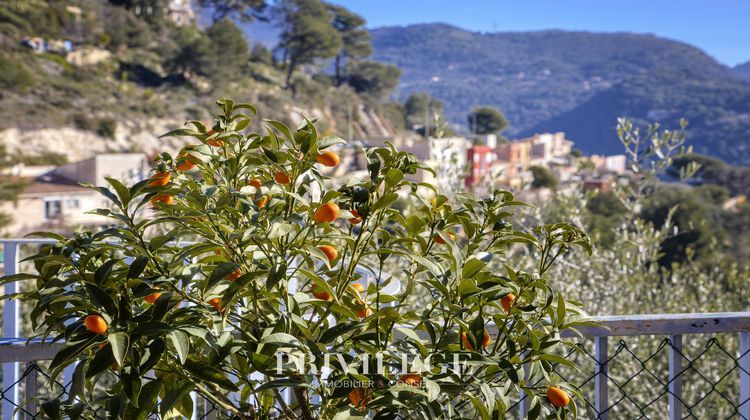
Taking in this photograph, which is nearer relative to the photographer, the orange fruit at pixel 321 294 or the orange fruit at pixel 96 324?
the orange fruit at pixel 96 324

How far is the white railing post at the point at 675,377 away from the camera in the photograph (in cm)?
143

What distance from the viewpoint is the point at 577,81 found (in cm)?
5866

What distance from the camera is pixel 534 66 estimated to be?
205 feet

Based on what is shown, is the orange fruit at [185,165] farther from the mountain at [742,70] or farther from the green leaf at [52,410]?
the mountain at [742,70]

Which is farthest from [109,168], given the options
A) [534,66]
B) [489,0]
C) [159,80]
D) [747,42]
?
[747,42]

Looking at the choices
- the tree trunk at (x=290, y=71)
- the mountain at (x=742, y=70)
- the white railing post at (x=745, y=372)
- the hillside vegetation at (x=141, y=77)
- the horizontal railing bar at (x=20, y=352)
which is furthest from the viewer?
the mountain at (x=742, y=70)

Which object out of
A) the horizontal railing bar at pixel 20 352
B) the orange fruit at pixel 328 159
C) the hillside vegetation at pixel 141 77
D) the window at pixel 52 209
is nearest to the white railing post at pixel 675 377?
the orange fruit at pixel 328 159

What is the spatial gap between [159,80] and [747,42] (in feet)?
219

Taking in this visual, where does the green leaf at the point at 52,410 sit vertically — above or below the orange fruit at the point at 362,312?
below

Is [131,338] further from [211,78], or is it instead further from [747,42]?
[747,42]

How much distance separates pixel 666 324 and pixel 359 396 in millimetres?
733

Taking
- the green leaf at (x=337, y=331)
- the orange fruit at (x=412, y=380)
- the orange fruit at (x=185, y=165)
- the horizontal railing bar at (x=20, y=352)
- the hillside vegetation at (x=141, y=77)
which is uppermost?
the hillside vegetation at (x=141, y=77)

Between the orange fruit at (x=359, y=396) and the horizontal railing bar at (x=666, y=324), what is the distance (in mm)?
528

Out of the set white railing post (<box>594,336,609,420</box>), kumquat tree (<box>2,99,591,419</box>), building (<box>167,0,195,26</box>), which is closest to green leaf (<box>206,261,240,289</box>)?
kumquat tree (<box>2,99,591,419</box>)
